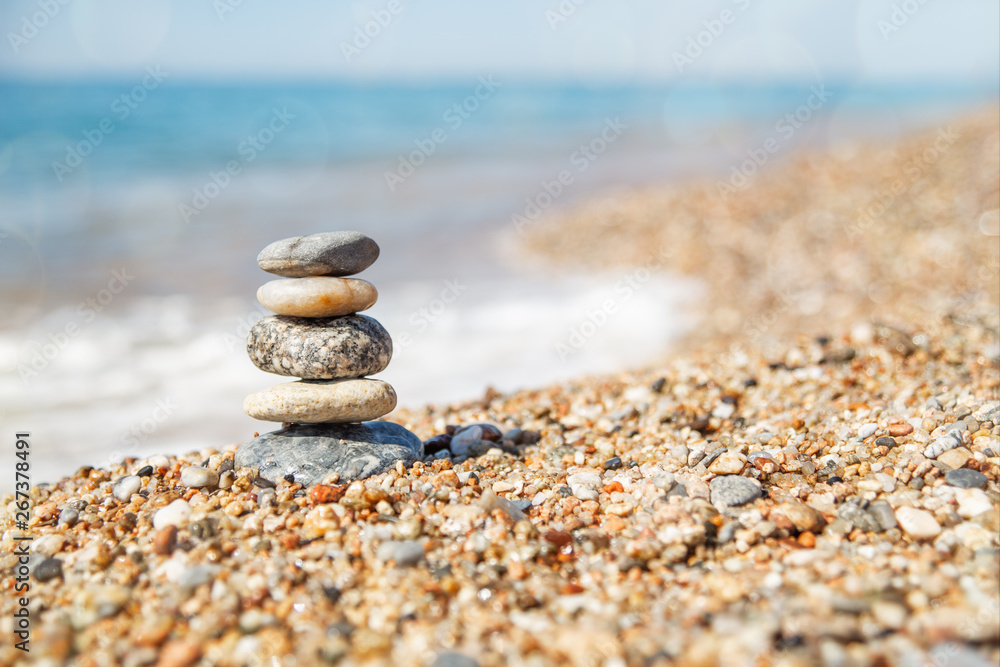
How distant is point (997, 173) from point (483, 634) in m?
12.3

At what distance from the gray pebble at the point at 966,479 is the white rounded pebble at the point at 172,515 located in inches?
154

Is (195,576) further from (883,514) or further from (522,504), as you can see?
(883,514)

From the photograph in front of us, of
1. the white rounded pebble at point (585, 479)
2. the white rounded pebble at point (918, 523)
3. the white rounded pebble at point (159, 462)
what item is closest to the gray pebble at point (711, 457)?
the white rounded pebble at point (585, 479)

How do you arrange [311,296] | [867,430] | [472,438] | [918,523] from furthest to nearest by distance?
[472,438] → [867,430] → [311,296] → [918,523]

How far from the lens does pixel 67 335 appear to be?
815 cm

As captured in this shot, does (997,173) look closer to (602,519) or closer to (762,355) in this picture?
(762,355)

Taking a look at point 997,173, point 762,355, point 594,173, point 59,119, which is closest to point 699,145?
point 594,173
